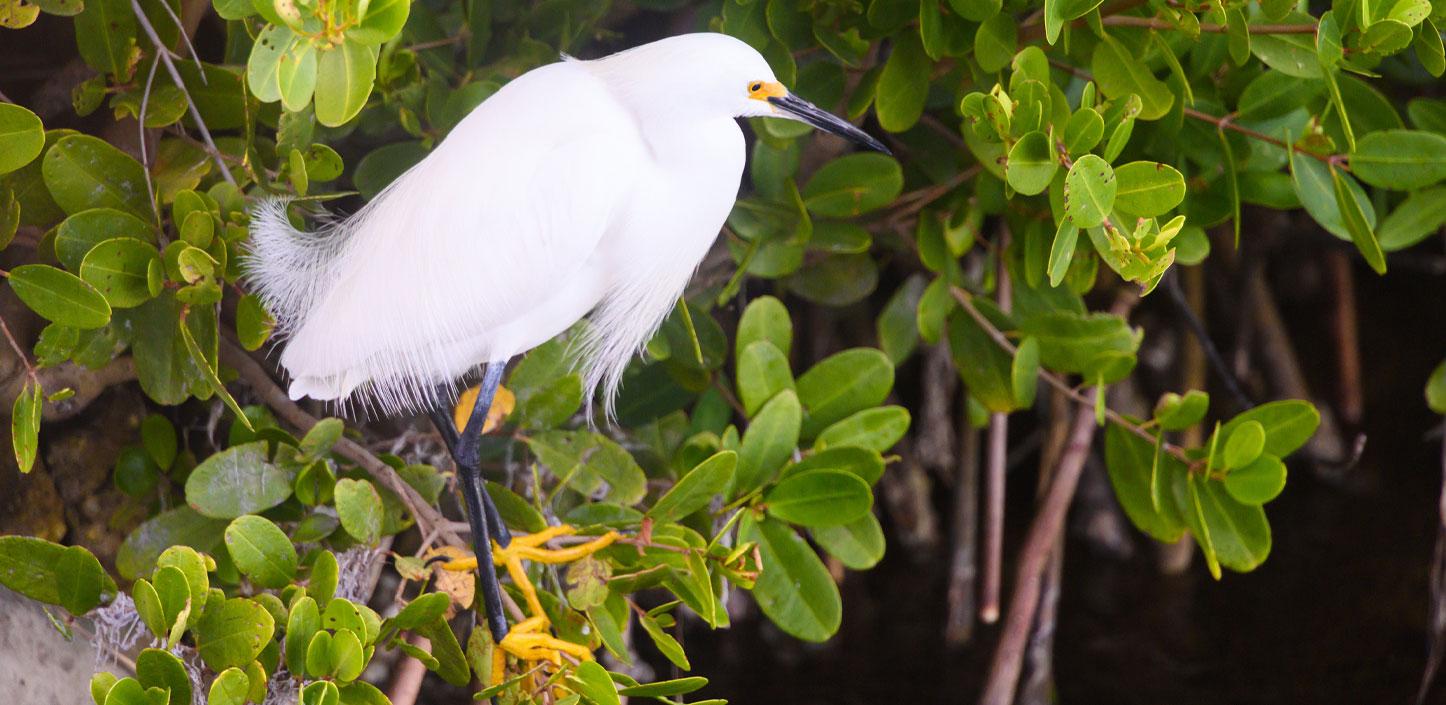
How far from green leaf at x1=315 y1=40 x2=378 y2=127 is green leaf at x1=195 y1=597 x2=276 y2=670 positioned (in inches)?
12.9

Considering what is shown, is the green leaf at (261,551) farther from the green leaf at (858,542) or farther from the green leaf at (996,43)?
the green leaf at (996,43)

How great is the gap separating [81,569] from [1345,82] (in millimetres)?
1096

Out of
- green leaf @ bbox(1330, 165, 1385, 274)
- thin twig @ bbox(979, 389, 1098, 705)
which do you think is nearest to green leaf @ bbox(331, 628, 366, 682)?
green leaf @ bbox(1330, 165, 1385, 274)

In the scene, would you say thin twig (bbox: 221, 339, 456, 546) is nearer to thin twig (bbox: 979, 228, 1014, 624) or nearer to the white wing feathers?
the white wing feathers

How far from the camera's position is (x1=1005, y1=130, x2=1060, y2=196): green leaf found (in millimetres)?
717

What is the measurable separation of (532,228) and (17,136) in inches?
13.2

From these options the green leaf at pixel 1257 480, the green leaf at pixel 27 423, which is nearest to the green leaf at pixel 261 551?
the green leaf at pixel 27 423

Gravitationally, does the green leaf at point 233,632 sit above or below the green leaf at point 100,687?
below

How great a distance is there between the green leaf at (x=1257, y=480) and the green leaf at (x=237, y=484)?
811mm

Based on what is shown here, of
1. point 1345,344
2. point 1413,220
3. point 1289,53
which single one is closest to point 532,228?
point 1289,53

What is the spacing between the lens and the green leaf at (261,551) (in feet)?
2.64

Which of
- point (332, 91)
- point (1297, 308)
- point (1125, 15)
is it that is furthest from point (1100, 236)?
point (1297, 308)

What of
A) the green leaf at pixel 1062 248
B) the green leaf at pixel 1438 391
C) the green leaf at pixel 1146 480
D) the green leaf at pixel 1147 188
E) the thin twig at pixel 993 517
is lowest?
the thin twig at pixel 993 517

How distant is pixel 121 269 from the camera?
0.83m
